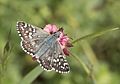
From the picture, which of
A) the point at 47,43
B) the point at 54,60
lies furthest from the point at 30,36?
the point at 54,60

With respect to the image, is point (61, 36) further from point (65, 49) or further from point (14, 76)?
point (14, 76)

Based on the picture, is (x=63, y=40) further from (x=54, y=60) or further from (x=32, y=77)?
(x=32, y=77)

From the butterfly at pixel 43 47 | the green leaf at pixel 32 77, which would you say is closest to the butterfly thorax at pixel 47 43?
the butterfly at pixel 43 47

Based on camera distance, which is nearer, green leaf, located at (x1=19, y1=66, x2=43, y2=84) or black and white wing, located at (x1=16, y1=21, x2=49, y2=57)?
black and white wing, located at (x1=16, y1=21, x2=49, y2=57)

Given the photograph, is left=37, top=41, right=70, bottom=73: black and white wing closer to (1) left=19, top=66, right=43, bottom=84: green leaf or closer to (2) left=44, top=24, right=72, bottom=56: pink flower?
(2) left=44, top=24, right=72, bottom=56: pink flower

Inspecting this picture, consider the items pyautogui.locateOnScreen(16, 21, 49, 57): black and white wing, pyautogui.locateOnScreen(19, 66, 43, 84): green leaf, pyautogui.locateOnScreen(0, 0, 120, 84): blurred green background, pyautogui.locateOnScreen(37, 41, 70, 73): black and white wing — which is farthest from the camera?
pyautogui.locateOnScreen(0, 0, 120, 84): blurred green background

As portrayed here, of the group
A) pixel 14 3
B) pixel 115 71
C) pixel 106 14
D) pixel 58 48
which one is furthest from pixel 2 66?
pixel 106 14

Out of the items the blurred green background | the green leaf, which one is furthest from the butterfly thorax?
the blurred green background

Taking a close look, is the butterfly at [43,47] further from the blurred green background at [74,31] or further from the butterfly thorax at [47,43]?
the blurred green background at [74,31]

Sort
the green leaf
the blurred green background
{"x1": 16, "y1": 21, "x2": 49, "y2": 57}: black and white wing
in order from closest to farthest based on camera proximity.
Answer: {"x1": 16, "y1": 21, "x2": 49, "y2": 57}: black and white wing, the green leaf, the blurred green background
